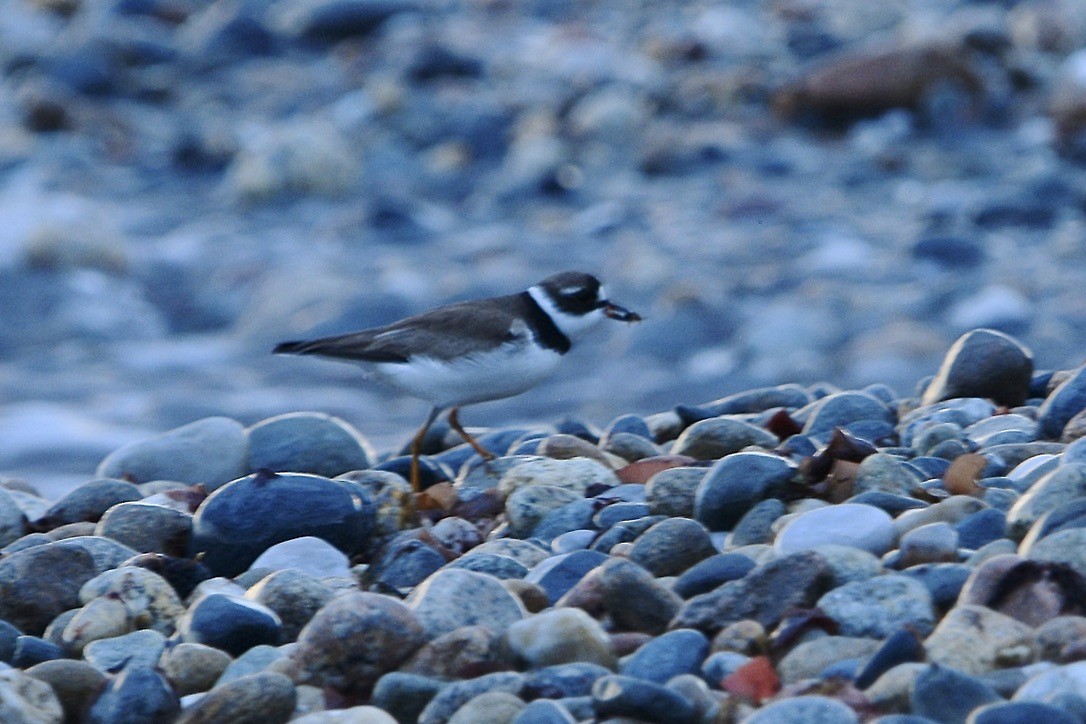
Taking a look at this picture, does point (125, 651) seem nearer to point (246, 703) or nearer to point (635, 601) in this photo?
point (246, 703)

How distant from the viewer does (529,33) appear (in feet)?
52.9

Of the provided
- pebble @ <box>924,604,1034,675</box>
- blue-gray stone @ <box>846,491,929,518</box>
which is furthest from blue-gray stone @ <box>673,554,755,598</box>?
pebble @ <box>924,604,1034,675</box>

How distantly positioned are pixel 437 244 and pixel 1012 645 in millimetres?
9119

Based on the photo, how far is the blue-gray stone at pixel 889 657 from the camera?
2.86 metres

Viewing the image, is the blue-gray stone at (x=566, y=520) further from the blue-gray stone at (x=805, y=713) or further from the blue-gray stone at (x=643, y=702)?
the blue-gray stone at (x=805, y=713)

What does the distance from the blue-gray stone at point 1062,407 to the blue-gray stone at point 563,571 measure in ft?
5.32

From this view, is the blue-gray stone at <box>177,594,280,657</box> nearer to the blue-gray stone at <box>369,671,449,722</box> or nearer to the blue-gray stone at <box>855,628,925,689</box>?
the blue-gray stone at <box>369,671,449,722</box>

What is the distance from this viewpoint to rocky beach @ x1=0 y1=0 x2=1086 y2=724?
10.3 feet

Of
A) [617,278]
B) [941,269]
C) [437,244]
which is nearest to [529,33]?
[437,244]

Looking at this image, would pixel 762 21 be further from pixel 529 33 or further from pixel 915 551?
pixel 915 551

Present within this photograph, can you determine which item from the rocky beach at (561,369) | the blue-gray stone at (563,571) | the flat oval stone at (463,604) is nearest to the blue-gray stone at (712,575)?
the rocky beach at (561,369)

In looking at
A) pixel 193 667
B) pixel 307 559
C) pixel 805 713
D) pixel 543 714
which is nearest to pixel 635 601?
pixel 543 714

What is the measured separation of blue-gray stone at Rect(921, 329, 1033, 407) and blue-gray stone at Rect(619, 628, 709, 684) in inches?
95.3

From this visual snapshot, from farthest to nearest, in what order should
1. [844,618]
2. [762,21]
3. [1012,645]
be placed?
[762,21], [844,618], [1012,645]
